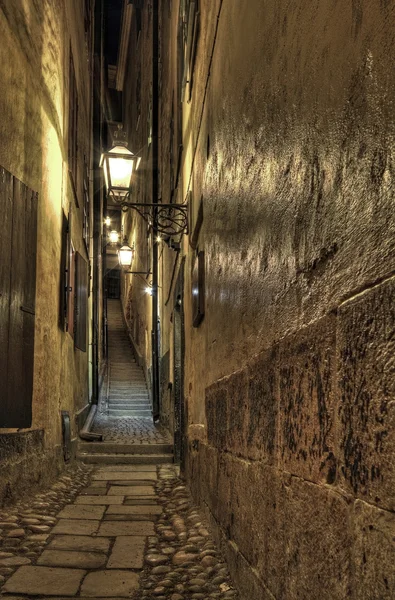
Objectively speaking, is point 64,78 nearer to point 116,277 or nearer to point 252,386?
point 252,386

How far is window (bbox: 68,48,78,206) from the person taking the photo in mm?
7855

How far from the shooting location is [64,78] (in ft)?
23.4

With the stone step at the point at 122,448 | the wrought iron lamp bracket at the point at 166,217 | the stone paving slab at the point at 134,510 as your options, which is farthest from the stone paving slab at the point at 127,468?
the wrought iron lamp bracket at the point at 166,217

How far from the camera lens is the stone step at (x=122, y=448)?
317 inches

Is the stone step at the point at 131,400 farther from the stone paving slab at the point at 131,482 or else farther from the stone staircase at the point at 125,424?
the stone paving slab at the point at 131,482

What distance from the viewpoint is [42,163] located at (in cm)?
565

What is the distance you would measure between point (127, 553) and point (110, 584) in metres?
0.59

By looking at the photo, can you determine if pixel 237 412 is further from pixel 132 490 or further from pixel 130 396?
pixel 130 396

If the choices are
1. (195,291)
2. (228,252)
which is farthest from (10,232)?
(228,252)

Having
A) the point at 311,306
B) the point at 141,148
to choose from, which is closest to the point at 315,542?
the point at 311,306

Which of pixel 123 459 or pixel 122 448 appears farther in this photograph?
pixel 122 448

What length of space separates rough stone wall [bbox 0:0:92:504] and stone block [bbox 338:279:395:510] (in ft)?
12.6

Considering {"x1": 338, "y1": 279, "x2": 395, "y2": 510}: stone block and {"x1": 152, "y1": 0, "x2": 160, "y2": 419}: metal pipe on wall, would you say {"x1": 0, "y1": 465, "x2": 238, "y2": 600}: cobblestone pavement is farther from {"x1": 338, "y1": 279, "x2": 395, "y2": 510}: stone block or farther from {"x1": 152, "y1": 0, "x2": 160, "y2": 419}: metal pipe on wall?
{"x1": 152, "y1": 0, "x2": 160, "y2": 419}: metal pipe on wall

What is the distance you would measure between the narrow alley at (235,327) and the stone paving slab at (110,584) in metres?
0.02
